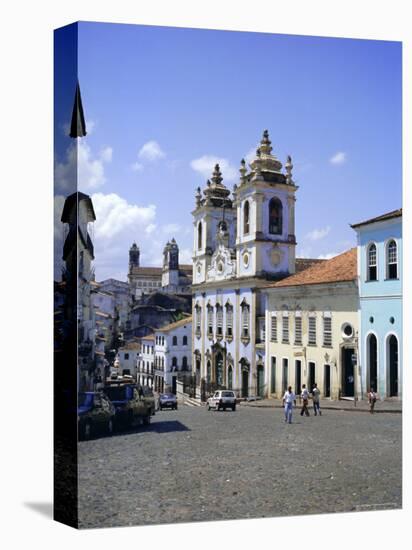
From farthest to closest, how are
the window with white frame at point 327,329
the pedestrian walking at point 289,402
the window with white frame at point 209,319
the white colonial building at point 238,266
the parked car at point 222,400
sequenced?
1. the window with white frame at point 209,319
2. the window with white frame at point 327,329
3. the parked car at point 222,400
4. the white colonial building at point 238,266
5. the pedestrian walking at point 289,402

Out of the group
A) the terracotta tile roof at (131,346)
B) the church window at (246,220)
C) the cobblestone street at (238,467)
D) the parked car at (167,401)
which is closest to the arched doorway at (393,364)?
the cobblestone street at (238,467)

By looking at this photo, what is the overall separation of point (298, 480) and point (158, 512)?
103 inches

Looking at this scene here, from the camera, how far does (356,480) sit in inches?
596

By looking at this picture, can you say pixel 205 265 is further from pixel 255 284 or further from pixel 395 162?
pixel 395 162

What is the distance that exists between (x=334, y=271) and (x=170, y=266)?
3.17 meters

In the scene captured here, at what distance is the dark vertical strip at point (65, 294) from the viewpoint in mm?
13953

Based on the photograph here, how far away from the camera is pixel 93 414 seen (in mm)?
13984

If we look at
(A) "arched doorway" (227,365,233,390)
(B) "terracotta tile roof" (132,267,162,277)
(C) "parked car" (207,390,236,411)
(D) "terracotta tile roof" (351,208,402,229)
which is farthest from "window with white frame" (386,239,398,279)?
(B) "terracotta tile roof" (132,267,162,277)

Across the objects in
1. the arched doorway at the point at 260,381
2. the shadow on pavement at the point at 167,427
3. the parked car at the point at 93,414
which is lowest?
the shadow on pavement at the point at 167,427

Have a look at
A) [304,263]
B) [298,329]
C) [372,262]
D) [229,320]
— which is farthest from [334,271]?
[229,320]

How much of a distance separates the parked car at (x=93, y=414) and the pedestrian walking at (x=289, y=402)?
11.3ft

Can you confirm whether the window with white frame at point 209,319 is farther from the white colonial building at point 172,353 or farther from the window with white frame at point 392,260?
the window with white frame at point 392,260

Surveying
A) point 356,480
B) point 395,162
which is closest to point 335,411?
point 356,480

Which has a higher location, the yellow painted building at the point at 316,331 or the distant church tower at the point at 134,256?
the distant church tower at the point at 134,256
